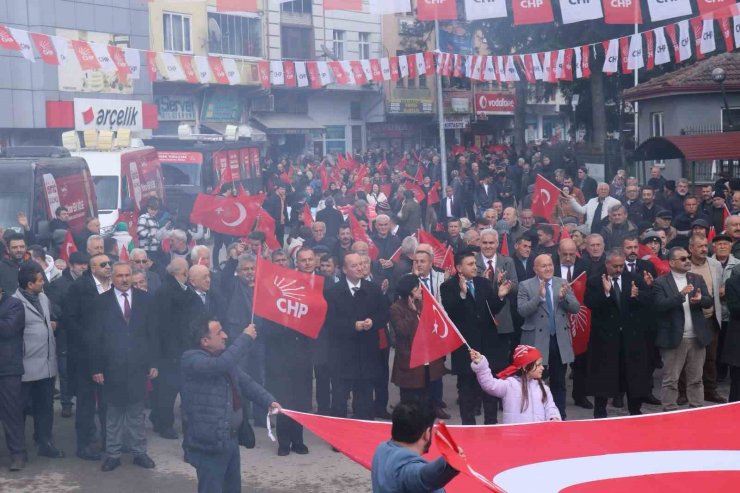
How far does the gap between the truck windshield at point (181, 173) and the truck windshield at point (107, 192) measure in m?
4.77

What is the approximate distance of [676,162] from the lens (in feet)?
89.0

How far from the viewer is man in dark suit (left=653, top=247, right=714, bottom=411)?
10.1m

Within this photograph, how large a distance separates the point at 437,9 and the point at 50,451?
12629mm

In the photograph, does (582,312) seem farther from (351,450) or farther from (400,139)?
(400,139)

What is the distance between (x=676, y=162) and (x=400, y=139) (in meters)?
28.6

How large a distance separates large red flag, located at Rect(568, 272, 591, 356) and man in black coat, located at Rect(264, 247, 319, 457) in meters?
2.52

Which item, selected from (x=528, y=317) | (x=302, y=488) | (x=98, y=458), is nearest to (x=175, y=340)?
(x=98, y=458)

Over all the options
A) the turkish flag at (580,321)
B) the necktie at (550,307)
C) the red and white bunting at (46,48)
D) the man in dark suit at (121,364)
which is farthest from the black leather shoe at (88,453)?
the red and white bunting at (46,48)

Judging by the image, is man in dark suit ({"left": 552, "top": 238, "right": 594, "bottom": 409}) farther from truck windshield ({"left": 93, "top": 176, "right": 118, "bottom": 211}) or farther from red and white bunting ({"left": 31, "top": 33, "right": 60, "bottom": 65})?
truck windshield ({"left": 93, "top": 176, "right": 118, "bottom": 211})

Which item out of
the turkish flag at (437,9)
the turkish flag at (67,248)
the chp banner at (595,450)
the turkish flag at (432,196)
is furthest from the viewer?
the turkish flag at (432,196)

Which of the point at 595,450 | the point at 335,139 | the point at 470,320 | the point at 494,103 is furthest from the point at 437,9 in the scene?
the point at 494,103

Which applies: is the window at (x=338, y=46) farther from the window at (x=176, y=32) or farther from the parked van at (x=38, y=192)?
the parked van at (x=38, y=192)

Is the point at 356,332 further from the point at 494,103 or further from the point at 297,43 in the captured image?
the point at 494,103

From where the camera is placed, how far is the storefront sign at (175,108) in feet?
132
